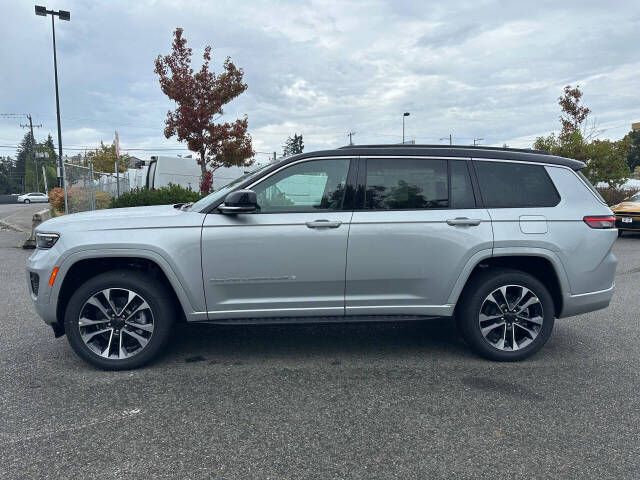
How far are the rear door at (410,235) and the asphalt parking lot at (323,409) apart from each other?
0.61 metres

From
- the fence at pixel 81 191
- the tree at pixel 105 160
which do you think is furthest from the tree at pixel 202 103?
the tree at pixel 105 160

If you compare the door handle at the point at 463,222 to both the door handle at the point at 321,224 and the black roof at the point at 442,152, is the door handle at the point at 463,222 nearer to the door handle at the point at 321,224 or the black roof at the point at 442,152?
the black roof at the point at 442,152

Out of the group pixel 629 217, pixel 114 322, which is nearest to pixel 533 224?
pixel 114 322

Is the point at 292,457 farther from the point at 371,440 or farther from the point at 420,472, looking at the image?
the point at 420,472

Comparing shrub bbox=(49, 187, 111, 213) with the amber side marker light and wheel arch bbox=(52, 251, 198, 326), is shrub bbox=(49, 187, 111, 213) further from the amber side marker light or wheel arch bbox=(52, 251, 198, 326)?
the amber side marker light

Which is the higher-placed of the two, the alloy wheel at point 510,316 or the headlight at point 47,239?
the headlight at point 47,239

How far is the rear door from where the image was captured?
4066mm

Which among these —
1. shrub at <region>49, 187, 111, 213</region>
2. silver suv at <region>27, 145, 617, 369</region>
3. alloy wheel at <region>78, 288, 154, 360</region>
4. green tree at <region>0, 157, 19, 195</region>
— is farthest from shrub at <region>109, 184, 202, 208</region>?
green tree at <region>0, 157, 19, 195</region>

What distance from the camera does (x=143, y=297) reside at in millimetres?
3984

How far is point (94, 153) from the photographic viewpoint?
56031 mm

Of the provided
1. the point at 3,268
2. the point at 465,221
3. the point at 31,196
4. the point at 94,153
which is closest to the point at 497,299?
the point at 465,221

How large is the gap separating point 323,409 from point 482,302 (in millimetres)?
1712

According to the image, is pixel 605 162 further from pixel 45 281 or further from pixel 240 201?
pixel 45 281

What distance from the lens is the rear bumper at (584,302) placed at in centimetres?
428
